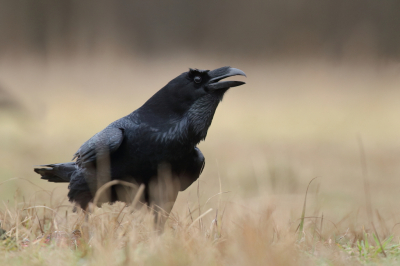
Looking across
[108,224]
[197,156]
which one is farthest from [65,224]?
[197,156]

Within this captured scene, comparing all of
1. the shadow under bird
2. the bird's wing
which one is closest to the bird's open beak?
the shadow under bird

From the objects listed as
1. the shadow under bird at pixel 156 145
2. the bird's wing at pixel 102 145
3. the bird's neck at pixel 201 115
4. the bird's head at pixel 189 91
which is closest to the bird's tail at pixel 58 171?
the shadow under bird at pixel 156 145

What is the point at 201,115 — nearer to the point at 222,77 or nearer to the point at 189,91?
the point at 189,91

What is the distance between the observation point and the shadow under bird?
3.05m

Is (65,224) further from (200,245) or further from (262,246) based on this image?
(262,246)

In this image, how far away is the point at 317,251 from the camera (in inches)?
86.3

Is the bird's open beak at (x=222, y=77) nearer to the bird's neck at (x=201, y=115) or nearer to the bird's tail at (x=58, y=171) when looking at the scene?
the bird's neck at (x=201, y=115)

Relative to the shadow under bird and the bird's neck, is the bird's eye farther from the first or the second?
the bird's neck

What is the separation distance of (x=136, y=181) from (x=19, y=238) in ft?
3.09

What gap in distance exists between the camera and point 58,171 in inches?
154

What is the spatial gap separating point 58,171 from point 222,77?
6.18ft

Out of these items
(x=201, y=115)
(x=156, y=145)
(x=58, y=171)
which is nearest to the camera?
(x=156, y=145)

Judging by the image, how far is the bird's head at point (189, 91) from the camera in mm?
3213

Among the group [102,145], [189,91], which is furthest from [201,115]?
[102,145]
